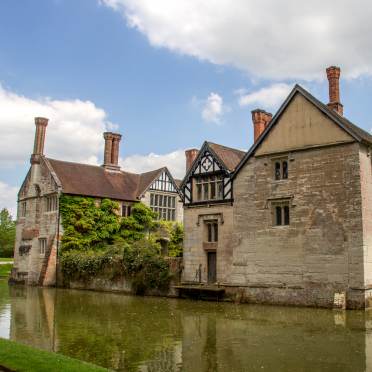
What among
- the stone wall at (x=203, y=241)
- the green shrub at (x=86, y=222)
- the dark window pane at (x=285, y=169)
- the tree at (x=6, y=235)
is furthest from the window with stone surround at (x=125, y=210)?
the tree at (x=6, y=235)

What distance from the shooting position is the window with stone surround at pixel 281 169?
22.5 metres

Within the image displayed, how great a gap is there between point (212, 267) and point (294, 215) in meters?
6.06

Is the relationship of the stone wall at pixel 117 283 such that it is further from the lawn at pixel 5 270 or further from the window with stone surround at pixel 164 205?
the lawn at pixel 5 270

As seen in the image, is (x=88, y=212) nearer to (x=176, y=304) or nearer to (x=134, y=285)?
(x=134, y=285)

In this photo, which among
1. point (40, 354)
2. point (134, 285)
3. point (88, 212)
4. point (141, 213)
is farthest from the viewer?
point (141, 213)

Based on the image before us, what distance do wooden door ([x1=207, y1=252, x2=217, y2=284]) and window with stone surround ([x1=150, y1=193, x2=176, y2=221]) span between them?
529 inches

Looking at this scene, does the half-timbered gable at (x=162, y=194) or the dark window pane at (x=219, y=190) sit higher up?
the half-timbered gable at (x=162, y=194)

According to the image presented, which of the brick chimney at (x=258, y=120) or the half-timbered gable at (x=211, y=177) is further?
the brick chimney at (x=258, y=120)

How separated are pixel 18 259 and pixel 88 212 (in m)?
8.43

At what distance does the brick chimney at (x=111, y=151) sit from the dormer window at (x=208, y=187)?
1459cm

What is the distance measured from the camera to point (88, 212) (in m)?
33.9

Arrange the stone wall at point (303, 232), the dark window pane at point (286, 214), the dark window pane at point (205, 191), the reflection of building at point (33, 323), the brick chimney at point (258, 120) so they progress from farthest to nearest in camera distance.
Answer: the brick chimney at point (258, 120)
the dark window pane at point (205, 191)
the dark window pane at point (286, 214)
the stone wall at point (303, 232)
the reflection of building at point (33, 323)

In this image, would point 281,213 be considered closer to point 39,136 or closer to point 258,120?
point 258,120

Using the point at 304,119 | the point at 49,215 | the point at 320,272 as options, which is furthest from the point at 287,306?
the point at 49,215
